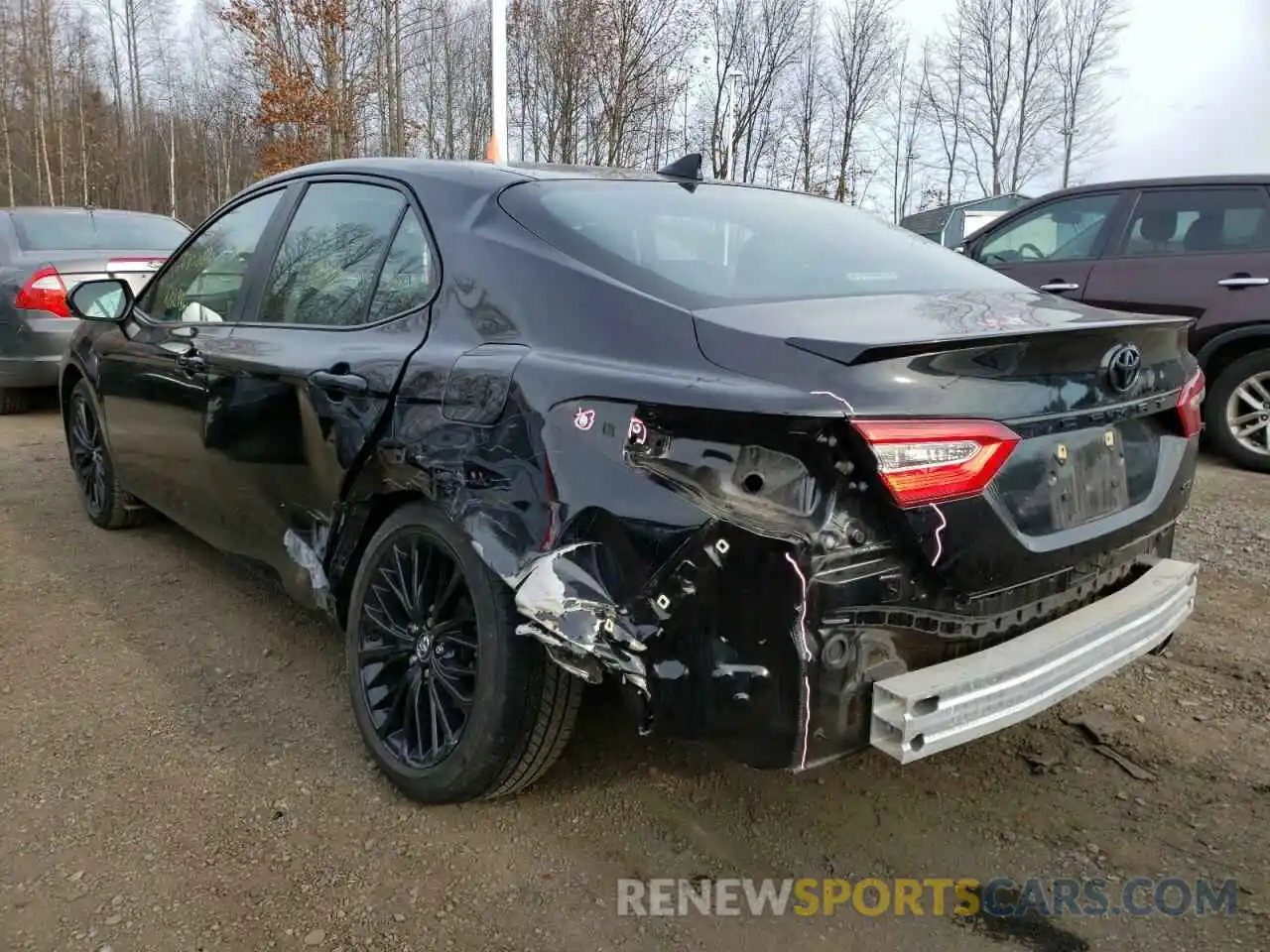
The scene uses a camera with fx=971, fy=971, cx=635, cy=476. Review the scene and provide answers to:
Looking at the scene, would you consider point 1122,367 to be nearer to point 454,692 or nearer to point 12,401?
point 454,692

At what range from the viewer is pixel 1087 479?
2.11 meters

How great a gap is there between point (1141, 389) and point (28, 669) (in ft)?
11.4

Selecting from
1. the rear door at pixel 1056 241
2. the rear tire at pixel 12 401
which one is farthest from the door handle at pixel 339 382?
the rear tire at pixel 12 401

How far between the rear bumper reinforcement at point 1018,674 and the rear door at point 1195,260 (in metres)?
4.27

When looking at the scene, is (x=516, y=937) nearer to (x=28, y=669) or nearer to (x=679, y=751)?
(x=679, y=751)

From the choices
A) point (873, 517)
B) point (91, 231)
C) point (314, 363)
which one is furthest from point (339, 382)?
point (91, 231)

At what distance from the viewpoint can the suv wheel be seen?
19.2 ft

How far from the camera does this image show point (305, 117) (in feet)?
67.1

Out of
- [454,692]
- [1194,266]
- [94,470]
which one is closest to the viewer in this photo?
[454,692]

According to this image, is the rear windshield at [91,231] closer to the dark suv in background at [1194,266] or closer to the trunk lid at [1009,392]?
the dark suv in background at [1194,266]

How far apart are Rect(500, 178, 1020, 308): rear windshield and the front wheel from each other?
0.77 metres

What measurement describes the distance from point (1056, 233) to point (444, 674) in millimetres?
6088

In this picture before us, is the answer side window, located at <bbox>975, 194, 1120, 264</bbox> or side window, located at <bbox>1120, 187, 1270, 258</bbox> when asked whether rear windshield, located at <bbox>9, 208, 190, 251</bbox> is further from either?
side window, located at <bbox>1120, 187, 1270, 258</bbox>

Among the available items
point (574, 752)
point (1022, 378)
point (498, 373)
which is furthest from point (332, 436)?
point (1022, 378)
